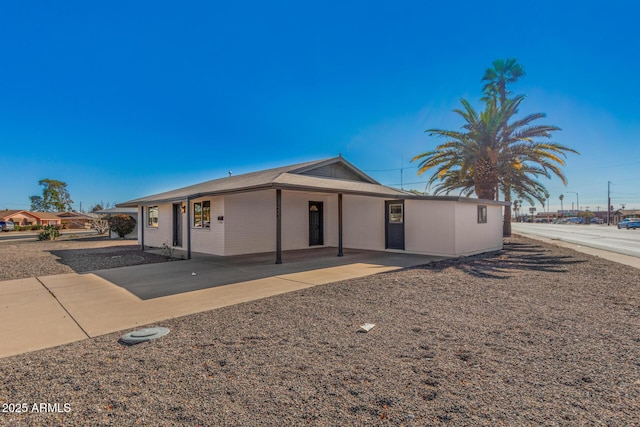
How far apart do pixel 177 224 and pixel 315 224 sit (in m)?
6.40

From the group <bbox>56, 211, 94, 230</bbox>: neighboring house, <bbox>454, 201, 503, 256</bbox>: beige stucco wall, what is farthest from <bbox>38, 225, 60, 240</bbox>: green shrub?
<bbox>454, 201, 503, 256</bbox>: beige stucco wall

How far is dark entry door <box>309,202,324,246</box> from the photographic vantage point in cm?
1448

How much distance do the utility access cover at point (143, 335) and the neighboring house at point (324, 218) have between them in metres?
5.75

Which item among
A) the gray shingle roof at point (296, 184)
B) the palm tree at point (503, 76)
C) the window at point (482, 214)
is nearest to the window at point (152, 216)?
the gray shingle roof at point (296, 184)

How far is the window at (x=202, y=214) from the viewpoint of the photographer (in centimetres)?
1260

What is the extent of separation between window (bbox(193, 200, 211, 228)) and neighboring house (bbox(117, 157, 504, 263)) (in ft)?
0.13

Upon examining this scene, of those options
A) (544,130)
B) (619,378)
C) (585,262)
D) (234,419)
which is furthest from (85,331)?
(544,130)

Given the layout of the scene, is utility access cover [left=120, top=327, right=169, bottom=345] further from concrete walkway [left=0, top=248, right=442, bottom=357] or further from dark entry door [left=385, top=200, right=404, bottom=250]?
dark entry door [left=385, top=200, right=404, bottom=250]

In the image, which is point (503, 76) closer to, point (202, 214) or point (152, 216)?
point (202, 214)

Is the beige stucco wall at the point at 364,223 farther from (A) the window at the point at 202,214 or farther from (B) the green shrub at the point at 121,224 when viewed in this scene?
(B) the green shrub at the point at 121,224

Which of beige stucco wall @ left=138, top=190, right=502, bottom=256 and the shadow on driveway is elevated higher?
beige stucco wall @ left=138, top=190, right=502, bottom=256

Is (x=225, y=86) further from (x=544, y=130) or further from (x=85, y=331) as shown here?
(x=544, y=130)

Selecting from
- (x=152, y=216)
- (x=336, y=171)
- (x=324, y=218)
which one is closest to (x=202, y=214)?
(x=152, y=216)

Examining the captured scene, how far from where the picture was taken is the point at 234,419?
2232 mm
